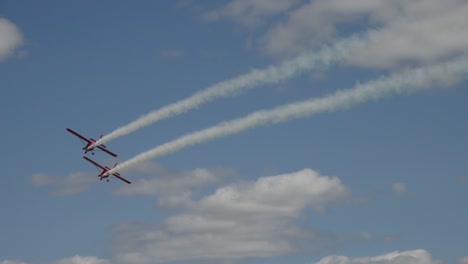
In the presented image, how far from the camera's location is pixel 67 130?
146750 millimetres

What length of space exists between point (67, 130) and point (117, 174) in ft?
35.7

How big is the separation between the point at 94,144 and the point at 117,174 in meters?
9.90

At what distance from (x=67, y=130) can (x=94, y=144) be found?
8.30 m

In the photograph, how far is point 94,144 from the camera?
141m

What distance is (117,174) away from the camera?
149 m
